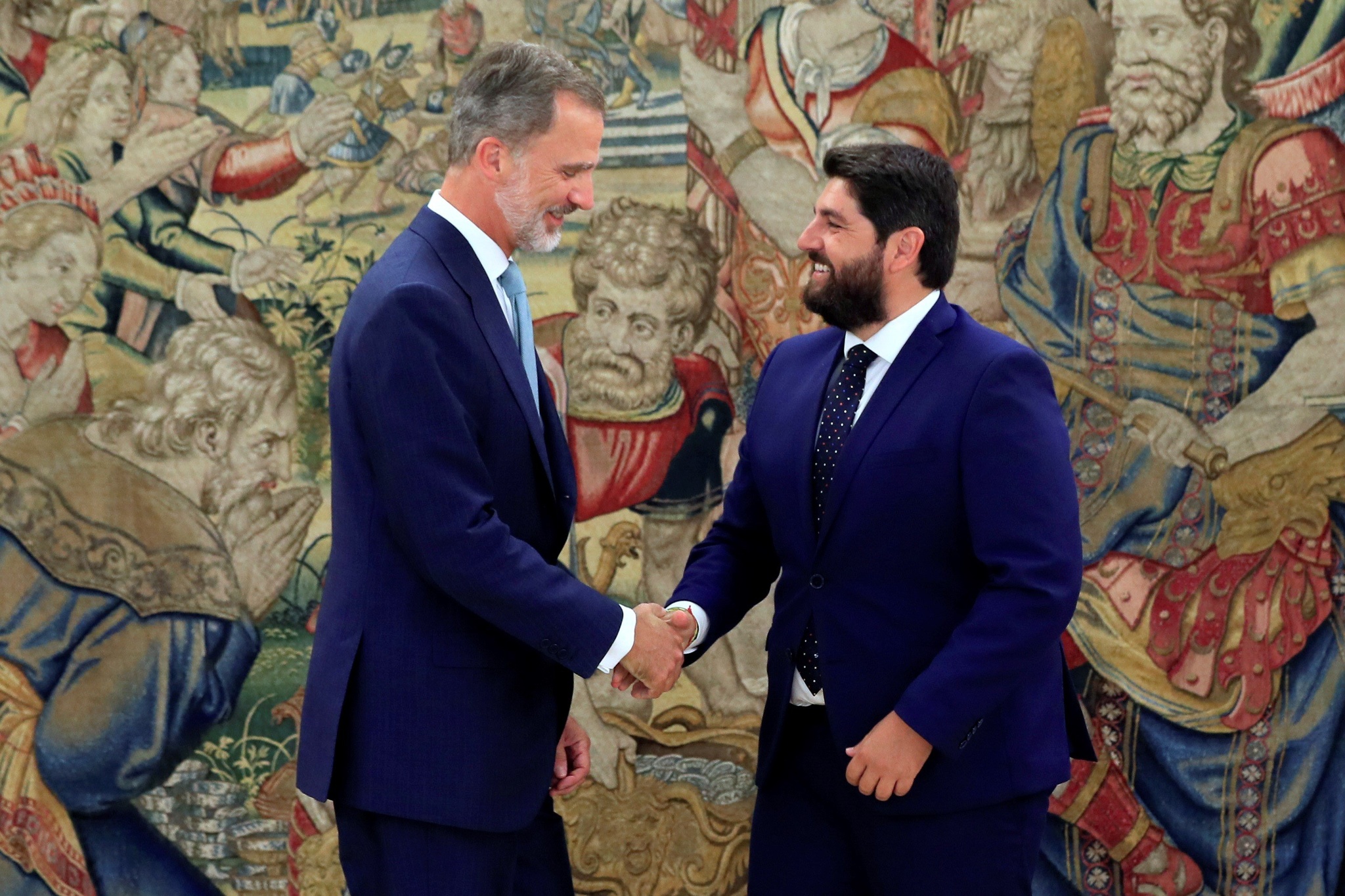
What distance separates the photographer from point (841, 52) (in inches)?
167

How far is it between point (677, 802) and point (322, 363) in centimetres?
200

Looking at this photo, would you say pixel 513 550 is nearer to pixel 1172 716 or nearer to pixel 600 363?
pixel 600 363

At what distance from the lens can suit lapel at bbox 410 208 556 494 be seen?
8.53 feet

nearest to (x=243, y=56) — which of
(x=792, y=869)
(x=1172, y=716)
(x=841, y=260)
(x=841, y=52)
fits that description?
(x=841, y=52)

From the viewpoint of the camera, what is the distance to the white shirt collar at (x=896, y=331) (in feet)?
9.14

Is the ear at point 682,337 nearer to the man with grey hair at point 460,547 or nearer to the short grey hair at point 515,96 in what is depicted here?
the man with grey hair at point 460,547

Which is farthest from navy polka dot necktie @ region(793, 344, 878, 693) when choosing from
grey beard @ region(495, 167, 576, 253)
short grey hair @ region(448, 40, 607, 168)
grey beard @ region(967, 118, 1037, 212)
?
grey beard @ region(967, 118, 1037, 212)

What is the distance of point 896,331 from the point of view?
2.79 metres

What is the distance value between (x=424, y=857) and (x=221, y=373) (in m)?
2.42

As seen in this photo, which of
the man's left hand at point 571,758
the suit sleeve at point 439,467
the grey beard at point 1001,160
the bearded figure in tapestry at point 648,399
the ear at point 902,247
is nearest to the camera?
the suit sleeve at point 439,467

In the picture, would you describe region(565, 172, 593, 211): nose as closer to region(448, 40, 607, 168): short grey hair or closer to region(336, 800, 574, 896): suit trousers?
region(448, 40, 607, 168): short grey hair

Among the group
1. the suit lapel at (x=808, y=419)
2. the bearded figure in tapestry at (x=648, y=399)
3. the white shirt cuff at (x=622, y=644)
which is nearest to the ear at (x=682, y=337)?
the bearded figure in tapestry at (x=648, y=399)

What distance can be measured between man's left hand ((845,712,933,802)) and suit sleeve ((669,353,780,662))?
0.61 m

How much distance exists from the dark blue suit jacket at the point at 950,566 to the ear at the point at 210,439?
2468mm
